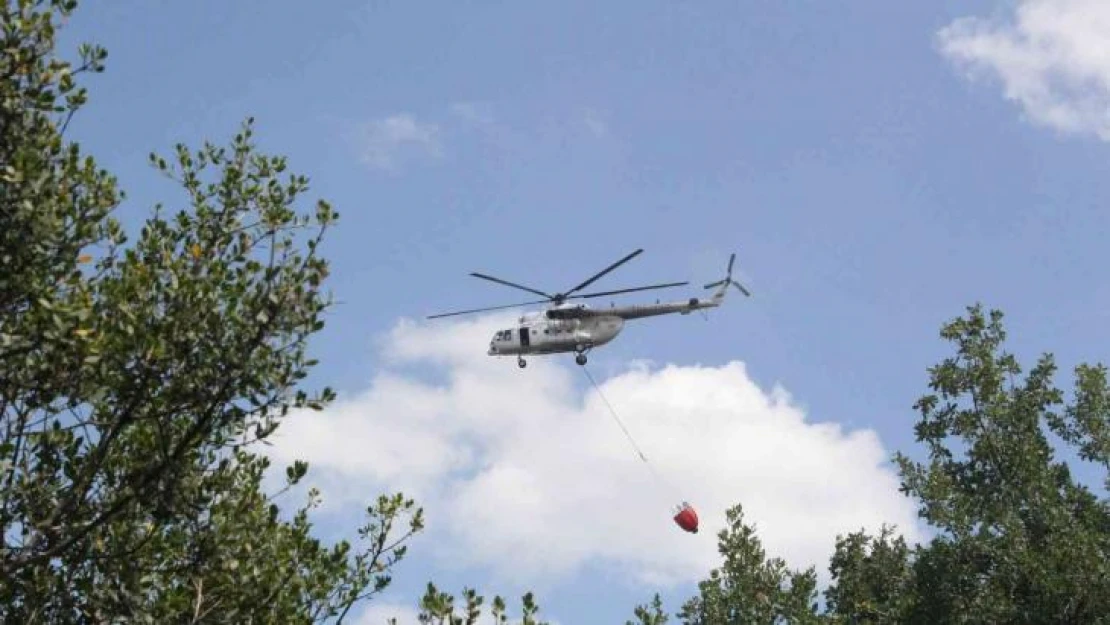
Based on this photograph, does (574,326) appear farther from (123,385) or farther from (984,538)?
(123,385)

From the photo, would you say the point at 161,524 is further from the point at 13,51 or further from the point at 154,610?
the point at 13,51

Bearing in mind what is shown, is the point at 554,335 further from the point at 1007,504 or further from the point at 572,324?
the point at 1007,504

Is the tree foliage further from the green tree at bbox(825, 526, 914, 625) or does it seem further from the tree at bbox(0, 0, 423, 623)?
the tree at bbox(0, 0, 423, 623)

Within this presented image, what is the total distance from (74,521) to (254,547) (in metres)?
2.61

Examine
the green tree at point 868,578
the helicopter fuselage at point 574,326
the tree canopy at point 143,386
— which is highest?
the helicopter fuselage at point 574,326

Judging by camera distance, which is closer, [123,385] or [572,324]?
[123,385]

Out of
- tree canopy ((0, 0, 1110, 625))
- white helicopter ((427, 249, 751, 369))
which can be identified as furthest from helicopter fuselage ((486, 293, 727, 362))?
tree canopy ((0, 0, 1110, 625))

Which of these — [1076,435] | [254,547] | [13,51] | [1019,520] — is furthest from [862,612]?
[13,51]

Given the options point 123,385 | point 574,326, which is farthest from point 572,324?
point 123,385

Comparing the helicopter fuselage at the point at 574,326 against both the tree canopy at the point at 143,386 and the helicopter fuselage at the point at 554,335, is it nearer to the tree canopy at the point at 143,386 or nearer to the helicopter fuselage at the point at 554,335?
the helicopter fuselage at the point at 554,335

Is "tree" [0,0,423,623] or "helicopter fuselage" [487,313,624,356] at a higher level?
"helicopter fuselage" [487,313,624,356]

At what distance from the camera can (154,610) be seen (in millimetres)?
18062

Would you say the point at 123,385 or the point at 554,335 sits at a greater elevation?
the point at 554,335

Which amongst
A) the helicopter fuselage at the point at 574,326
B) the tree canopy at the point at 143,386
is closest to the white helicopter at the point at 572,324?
the helicopter fuselage at the point at 574,326
